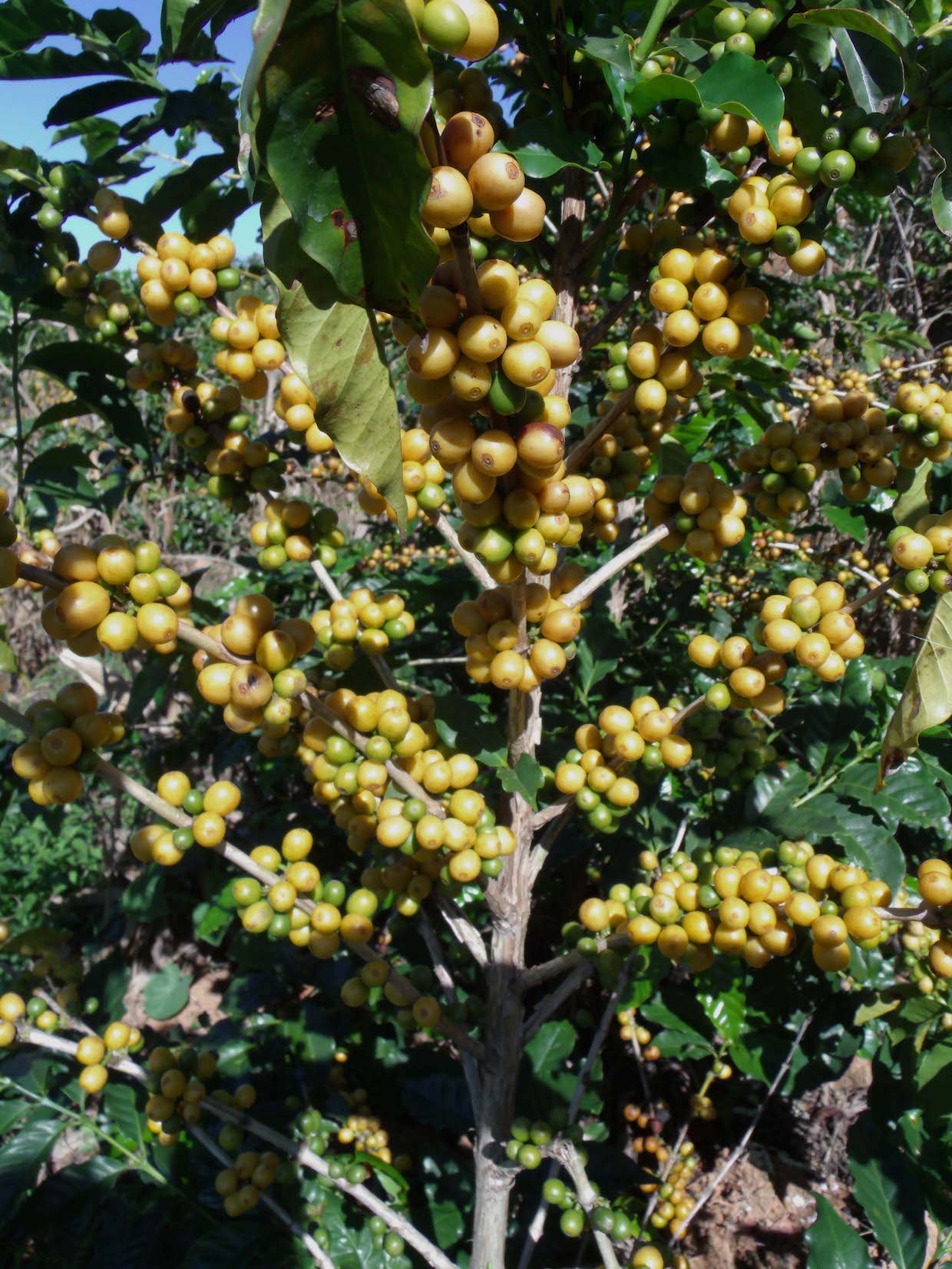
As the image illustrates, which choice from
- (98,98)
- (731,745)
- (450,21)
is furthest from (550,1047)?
(98,98)

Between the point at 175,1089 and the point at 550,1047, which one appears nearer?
the point at 175,1089

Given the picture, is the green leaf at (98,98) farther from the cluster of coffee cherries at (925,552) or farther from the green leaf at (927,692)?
the green leaf at (927,692)

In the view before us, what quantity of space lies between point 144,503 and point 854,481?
18.1 feet

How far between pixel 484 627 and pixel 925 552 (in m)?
0.64

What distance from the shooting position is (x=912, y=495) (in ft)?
4.39

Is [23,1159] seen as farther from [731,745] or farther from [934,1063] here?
[934,1063]

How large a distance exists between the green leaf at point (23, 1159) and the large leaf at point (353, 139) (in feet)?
7.37

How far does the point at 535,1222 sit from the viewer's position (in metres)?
1.75

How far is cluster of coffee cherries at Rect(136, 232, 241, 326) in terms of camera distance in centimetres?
125

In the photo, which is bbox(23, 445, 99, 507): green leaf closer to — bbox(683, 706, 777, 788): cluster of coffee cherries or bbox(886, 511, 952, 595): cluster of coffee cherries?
bbox(683, 706, 777, 788): cluster of coffee cherries

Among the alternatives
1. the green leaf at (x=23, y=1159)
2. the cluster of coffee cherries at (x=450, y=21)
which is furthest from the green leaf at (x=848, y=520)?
the green leaf at (x=23, y=1159)

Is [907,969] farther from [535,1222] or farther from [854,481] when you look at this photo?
[854,481]

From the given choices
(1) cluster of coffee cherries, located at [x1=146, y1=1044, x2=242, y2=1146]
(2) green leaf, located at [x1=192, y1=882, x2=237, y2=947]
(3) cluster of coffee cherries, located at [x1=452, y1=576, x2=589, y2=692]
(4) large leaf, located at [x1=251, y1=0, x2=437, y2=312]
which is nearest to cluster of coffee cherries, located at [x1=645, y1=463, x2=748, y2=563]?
(3) cluster of coffee cherries, located at [x1=452, y1=576, x2=589, y2=692]

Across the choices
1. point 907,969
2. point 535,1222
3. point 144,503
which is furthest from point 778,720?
point 144,503
